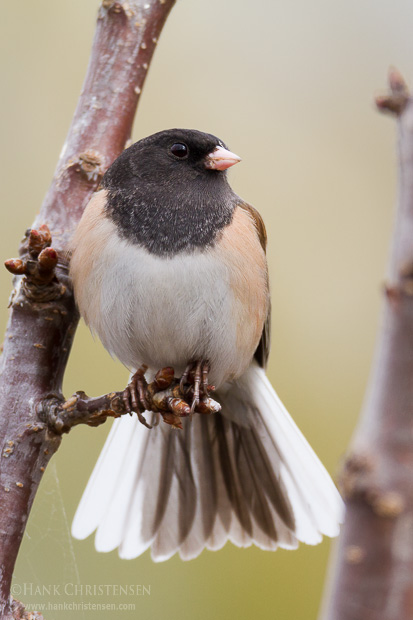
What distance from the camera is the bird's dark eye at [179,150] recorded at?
184 cm

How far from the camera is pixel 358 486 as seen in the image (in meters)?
0.45

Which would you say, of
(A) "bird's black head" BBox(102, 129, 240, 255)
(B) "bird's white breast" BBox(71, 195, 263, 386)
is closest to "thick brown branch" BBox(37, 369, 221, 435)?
(B) "bird's white breast" BBox(71, 195, 263, 386)

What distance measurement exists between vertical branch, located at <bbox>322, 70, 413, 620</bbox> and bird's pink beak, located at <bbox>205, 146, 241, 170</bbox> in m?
1.36

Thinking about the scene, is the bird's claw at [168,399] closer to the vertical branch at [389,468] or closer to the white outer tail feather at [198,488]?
the white outer tail feather at [198,488]

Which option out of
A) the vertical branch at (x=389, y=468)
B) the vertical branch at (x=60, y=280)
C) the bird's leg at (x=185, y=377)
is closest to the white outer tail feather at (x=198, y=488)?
the bird's leg at (x=185, y=377)

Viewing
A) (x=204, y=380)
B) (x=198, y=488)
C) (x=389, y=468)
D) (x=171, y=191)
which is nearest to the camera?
(x=389, y=468)

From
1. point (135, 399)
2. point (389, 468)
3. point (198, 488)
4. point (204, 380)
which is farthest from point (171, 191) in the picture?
point (389, 468)

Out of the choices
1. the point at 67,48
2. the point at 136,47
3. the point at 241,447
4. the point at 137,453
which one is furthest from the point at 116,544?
the point at 67,48

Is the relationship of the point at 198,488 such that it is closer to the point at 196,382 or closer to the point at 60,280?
the point at 196,382

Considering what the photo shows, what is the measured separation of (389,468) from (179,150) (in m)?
1.50

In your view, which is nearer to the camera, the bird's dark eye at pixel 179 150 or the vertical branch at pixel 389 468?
the vertical branch at pixel 389 468

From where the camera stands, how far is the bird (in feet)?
5.24

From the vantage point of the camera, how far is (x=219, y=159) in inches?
71.1

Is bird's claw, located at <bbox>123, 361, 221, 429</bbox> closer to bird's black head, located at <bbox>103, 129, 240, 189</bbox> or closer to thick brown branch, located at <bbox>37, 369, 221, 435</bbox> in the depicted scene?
thick brown branch, located at <bbox>37, 369, 221, 435</bbox>
